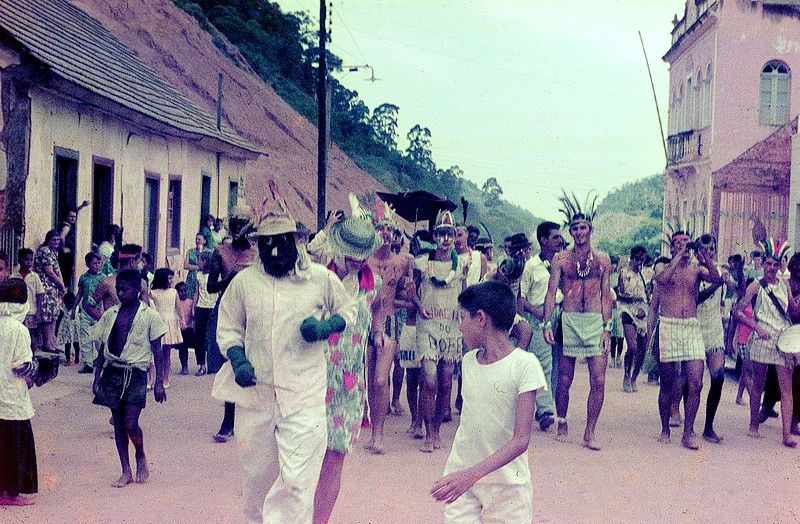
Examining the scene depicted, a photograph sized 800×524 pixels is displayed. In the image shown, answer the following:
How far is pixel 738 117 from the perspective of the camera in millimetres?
33656

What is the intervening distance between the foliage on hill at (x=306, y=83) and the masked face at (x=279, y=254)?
49.9 meters

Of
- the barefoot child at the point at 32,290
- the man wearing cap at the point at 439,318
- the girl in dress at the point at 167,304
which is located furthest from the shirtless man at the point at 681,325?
the barefoot child at the point at 32,290

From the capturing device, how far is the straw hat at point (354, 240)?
316 inches

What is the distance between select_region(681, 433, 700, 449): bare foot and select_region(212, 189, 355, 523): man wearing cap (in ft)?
16.4

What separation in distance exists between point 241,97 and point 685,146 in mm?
21478

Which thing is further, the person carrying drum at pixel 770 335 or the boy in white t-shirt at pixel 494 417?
the person carrying drum at pixel 770 335

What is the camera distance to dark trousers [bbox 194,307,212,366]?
14.2 meters

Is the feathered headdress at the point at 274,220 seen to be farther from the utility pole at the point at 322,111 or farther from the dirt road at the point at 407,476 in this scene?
the utility pole at the point at 322,111

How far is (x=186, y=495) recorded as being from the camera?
7.68 metres

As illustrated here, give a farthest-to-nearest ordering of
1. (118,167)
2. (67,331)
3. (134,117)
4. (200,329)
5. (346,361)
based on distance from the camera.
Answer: (118,167)
(134,117)
(67,331)
(200,329)
(346,361)

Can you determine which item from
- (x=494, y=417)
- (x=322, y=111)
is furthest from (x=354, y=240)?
(x=322, y=111)

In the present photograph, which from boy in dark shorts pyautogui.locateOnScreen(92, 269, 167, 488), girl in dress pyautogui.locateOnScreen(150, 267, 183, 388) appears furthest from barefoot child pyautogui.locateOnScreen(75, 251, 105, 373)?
boy in dark shorts pyautogui.locateOnScreen(92, 269, 167, 488)

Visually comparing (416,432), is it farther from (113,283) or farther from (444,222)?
(113,283)

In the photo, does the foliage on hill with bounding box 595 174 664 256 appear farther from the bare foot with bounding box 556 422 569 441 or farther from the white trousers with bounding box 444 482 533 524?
the white trousers with bounding box 444 482 533 524
